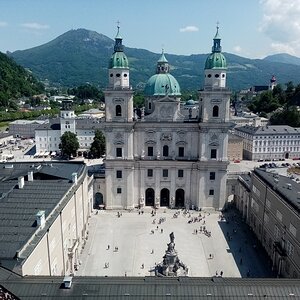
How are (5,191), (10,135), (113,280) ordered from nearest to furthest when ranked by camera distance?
(113,280)
(5,191)
(10,135)

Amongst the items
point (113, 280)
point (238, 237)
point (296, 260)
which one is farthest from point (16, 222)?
point (238, 237)

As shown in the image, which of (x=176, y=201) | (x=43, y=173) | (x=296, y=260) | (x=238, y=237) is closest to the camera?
(x=296, y=260)

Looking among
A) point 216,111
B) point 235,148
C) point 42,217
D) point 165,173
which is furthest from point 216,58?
point 235,148

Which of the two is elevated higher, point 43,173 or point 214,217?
point 43,173

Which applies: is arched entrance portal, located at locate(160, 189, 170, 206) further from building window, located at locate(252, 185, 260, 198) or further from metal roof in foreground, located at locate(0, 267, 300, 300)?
metal roof in foreground, located at locate(0, 267, 300, 300)

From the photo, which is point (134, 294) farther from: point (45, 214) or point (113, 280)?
point (45, 214)

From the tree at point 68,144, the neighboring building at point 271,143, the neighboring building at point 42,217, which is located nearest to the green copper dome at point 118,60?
the neighboring building at point 42,217
